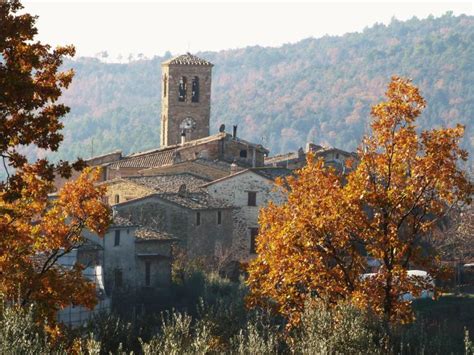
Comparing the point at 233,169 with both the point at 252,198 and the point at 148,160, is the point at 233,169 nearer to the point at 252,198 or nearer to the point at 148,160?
the point at 252,198

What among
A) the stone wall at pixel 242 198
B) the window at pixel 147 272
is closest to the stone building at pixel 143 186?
the stone wall at pixel 242 198

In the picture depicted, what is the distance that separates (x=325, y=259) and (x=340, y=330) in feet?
17.6

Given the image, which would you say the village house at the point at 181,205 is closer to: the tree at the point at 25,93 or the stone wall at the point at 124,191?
the stone wall at the point at 124,191

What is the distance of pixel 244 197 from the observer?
5541cm

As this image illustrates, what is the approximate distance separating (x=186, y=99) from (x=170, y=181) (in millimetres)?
22037

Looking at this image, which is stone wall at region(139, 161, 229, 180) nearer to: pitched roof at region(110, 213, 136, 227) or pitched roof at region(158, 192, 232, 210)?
pitched roof at region(158, 192, 232, 210)

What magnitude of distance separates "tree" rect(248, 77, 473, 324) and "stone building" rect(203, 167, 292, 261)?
3074 centimetres

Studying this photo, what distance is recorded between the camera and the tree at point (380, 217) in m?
22.9

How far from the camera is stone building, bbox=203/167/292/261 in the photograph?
54875 millimetres

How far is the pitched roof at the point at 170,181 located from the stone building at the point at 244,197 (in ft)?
3.33

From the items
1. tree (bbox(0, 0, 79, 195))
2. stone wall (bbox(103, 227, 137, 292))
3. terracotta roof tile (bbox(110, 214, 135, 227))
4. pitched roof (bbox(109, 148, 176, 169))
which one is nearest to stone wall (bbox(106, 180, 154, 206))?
terracotta roof tile (bbox(110, 214, 135, 227))

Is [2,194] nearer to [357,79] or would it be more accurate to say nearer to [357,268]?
[357,268]

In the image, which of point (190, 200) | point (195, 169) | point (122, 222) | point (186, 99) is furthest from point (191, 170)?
point (186, 99)

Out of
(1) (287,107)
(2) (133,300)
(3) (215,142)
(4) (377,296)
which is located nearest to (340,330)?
(4) (377,296)
